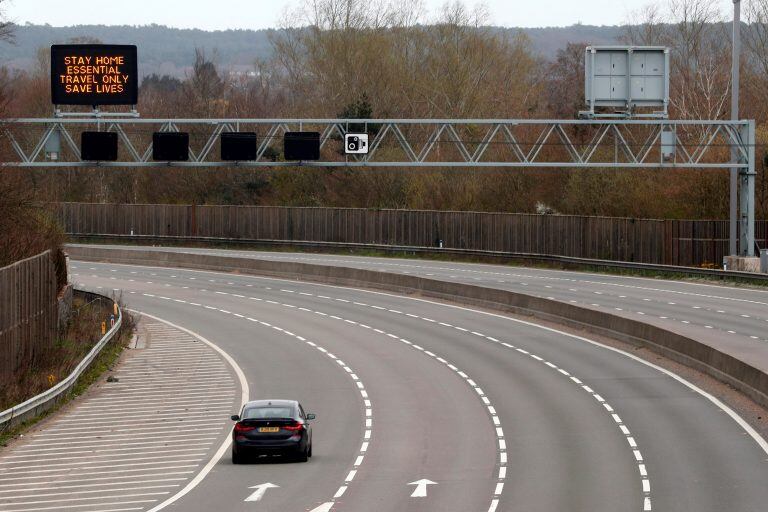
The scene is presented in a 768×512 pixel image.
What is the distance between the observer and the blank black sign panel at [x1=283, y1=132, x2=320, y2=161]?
5719 cm

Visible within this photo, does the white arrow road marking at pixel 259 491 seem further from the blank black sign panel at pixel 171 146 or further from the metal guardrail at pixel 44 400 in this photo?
the blank black sign panel at pixel 171 146

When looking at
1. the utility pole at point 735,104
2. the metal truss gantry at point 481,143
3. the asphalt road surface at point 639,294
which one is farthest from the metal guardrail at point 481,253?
the metal truss gantry at point 481,143

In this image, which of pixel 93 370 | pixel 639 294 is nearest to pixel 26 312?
pixel 93 370

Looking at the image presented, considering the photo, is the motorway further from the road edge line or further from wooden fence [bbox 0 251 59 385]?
wooden fence [bbox 0 251 59 385]

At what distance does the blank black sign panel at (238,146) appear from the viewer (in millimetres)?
56500

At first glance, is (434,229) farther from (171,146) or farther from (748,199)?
(171,146)

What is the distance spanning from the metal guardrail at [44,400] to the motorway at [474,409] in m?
4.81

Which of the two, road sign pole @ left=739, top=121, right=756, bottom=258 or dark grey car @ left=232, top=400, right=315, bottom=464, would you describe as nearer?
dark grey car @ left=232, top=400, right=315, bottom=464

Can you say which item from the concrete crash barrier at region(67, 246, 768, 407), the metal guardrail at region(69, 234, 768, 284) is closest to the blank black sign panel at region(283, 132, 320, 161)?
the concrete crash barrier at region(67, 246, 768, 407)

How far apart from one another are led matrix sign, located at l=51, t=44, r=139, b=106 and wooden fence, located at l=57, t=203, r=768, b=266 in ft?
102

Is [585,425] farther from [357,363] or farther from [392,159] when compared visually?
[392,159]

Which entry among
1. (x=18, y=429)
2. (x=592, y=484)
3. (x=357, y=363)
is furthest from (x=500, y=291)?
(x=592, y=484)

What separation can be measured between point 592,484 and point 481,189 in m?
69.8

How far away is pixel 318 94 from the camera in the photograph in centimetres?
11294
